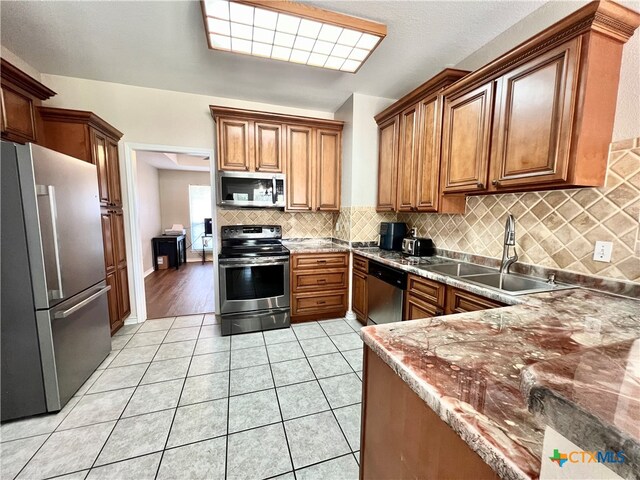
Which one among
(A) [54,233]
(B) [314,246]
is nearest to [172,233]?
(B) [314,246]

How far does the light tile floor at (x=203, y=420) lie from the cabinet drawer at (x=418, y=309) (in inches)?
25.3

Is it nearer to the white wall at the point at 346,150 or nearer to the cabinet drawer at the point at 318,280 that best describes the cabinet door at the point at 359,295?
the cabinet drawer at the point at 318,280

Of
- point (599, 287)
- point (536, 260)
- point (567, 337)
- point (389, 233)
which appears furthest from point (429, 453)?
point (389, 233)

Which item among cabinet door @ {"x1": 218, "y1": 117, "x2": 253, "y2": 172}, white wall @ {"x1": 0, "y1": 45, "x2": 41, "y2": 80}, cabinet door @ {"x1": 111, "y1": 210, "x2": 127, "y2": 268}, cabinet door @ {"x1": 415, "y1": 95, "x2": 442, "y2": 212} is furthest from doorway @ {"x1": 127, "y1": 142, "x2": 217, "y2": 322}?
cabinet door @ {"x1": 415, "y1": 95, "x2": 442, "y2": 212}

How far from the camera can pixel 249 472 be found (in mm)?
1345

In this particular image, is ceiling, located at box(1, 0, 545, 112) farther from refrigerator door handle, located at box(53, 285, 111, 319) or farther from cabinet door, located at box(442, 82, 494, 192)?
refrigerator door handle, located at box(53, 285, 111, 319)

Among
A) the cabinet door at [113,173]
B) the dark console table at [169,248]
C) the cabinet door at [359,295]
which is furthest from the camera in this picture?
the dark console table at [169,248]

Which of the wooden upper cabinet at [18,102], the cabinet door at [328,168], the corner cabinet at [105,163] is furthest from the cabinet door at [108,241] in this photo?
the cabinet door at [328,168]

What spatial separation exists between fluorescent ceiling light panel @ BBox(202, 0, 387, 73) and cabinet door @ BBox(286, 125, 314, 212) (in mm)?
965

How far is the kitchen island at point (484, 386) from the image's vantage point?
0.45 m

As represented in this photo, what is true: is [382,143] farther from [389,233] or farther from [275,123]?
[275,123]

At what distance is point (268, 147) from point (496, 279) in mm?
2711

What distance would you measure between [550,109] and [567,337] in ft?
4.23

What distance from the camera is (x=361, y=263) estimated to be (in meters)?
3.04
